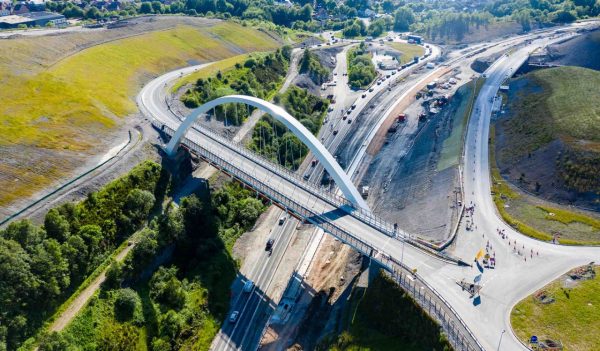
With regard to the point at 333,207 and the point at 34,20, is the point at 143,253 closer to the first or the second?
the point at 333,207

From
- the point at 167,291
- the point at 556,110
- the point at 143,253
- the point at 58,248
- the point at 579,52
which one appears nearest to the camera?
the point at 58,248

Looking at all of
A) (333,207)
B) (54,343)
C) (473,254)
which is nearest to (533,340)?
(473,254)

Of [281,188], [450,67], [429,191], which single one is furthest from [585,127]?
[450,67]

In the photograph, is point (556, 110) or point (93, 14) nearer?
point (556, 110)

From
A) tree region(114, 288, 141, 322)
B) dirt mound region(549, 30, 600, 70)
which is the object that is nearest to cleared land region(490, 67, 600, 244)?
dirt mound region(549, 30, 600, 70)

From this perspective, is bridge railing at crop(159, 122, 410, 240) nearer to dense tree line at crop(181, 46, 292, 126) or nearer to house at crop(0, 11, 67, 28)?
dense tree line at crop(181, 46, 292, 126)

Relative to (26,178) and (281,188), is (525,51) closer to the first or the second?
(281,188)
